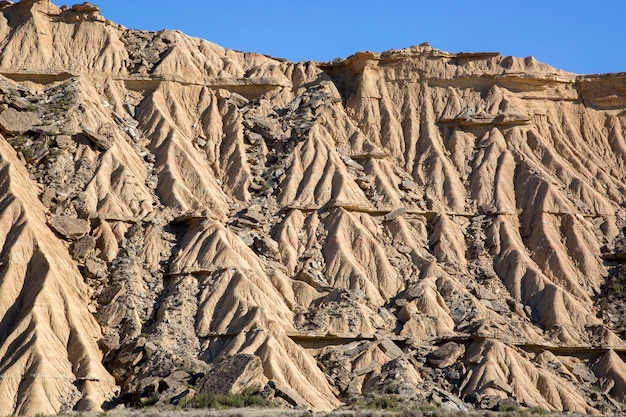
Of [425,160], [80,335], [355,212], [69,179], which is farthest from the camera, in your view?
[425,160]

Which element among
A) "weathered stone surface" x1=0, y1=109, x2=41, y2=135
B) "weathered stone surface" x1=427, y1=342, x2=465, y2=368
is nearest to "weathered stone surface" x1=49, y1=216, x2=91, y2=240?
"weathered stone surface" x1=0, y1=109, x2=41, y2=135

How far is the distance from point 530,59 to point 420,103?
8309mm

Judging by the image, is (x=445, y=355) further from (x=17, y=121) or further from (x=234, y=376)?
(x=17, y=121)

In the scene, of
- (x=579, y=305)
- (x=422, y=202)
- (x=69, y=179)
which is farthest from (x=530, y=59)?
(x=69, y=179)

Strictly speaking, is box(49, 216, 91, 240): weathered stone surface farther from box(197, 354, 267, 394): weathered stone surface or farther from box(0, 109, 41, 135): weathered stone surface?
box(197, 354, 267, 394): weathered stone surface

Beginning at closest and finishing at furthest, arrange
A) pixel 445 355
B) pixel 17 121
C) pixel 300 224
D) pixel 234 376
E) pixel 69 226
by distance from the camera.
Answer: pixel 234 376 → pixel 445 355 → pixel 69 226 → pixel 17 121 → pixel 300 224

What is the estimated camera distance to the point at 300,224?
67312 millimetres

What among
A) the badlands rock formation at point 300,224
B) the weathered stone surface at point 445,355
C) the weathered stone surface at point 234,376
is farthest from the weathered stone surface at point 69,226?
the weathered stone surface at point 445,355

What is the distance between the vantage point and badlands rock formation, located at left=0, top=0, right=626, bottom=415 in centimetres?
5616

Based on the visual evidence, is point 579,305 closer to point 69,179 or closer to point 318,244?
point 318,244

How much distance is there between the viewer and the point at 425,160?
247 ft

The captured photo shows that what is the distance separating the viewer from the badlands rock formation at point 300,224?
56.2 meters

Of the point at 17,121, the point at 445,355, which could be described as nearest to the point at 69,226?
the point at 17,121

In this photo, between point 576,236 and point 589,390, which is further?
point 576,236
